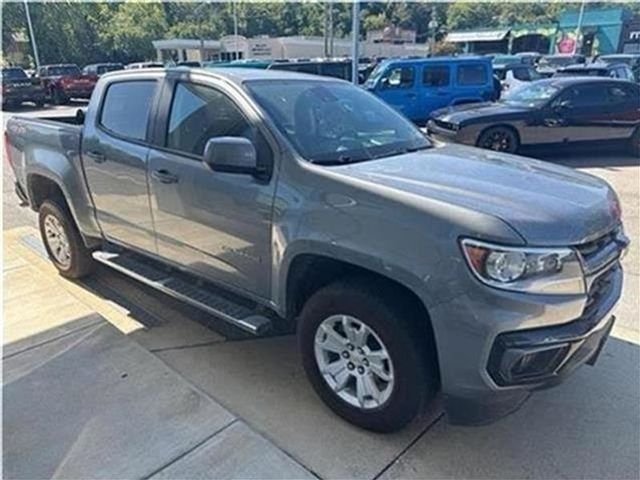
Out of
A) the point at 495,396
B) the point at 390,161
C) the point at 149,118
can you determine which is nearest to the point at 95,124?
the point at 149,118

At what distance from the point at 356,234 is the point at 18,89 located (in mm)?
24067

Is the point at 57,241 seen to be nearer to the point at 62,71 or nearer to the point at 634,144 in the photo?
the point at 634,144

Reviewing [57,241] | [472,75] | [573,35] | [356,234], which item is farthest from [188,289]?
[573,35]

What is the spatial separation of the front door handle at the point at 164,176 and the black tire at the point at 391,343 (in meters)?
1.29

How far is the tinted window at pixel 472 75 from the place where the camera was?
13.6 m

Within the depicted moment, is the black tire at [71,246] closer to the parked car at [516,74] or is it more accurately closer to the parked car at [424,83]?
the parked car at [424,83]

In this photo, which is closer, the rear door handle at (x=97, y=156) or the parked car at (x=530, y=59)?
the rear door handle at (x=97, y=156)

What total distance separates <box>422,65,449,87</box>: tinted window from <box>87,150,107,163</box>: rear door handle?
1090 centimetres

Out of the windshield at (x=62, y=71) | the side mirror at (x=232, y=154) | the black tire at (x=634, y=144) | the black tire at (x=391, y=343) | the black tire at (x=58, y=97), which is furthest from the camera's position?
the windshield at (x=62, y=71)

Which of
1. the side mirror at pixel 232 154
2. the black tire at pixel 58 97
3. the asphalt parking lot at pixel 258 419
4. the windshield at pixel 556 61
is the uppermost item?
the side mirror at pixel 232 154

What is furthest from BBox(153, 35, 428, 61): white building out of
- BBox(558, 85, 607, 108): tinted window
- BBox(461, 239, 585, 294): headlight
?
BBox(461, 239, 585, 294): headlight

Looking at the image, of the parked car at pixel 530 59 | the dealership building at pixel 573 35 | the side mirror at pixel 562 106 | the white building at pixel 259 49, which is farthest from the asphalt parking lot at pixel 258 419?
the dealership building at pixel 573 35

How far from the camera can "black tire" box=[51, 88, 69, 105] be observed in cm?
2396

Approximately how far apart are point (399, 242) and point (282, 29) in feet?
280
